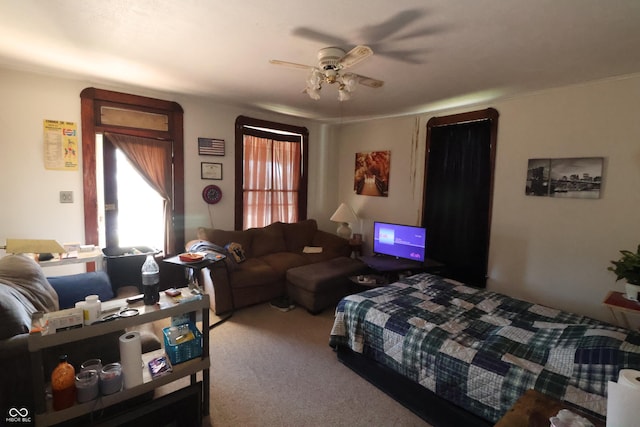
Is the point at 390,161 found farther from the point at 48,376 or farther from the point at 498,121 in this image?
the point at 48,376

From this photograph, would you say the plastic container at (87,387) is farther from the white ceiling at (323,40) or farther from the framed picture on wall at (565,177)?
the framed picture on wall at (565,177)

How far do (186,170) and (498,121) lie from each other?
3891mm

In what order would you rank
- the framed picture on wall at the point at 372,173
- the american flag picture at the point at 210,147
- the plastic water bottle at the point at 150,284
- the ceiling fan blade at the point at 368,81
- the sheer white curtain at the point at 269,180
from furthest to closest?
the framed picture on wall at the point at 372,173
the sheer white curtain at the point at 269,180
the american flag picture at the point at 210,147
the ceiling fan blade at the point at 368,81
the plastic water bottle at the point at 150,284

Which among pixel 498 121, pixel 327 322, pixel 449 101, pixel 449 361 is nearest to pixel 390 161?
pixel 449 101

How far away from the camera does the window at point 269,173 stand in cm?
444

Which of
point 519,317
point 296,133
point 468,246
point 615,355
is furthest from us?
point 296,133

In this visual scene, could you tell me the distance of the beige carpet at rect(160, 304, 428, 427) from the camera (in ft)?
6.33

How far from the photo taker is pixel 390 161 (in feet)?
15.3

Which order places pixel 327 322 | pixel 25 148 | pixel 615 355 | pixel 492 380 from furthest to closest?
1. pixel 327 322
2. pixel 25 148
3. pixel 492 380
4. pixel 615 355

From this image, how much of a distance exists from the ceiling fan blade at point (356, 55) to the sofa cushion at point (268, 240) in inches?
109

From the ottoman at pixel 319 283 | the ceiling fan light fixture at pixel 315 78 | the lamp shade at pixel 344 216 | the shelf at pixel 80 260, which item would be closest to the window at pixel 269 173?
the lamp shade at pixel 344 216

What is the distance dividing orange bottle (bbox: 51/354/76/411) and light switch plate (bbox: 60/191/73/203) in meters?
2.51

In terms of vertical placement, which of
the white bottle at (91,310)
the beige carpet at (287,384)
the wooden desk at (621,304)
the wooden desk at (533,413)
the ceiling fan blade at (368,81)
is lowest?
the beige carpet at (287,384)

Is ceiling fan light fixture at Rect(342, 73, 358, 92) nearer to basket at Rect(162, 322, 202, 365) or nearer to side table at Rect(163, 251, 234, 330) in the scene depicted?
side table at Rect(163, 251, 234, 330)
